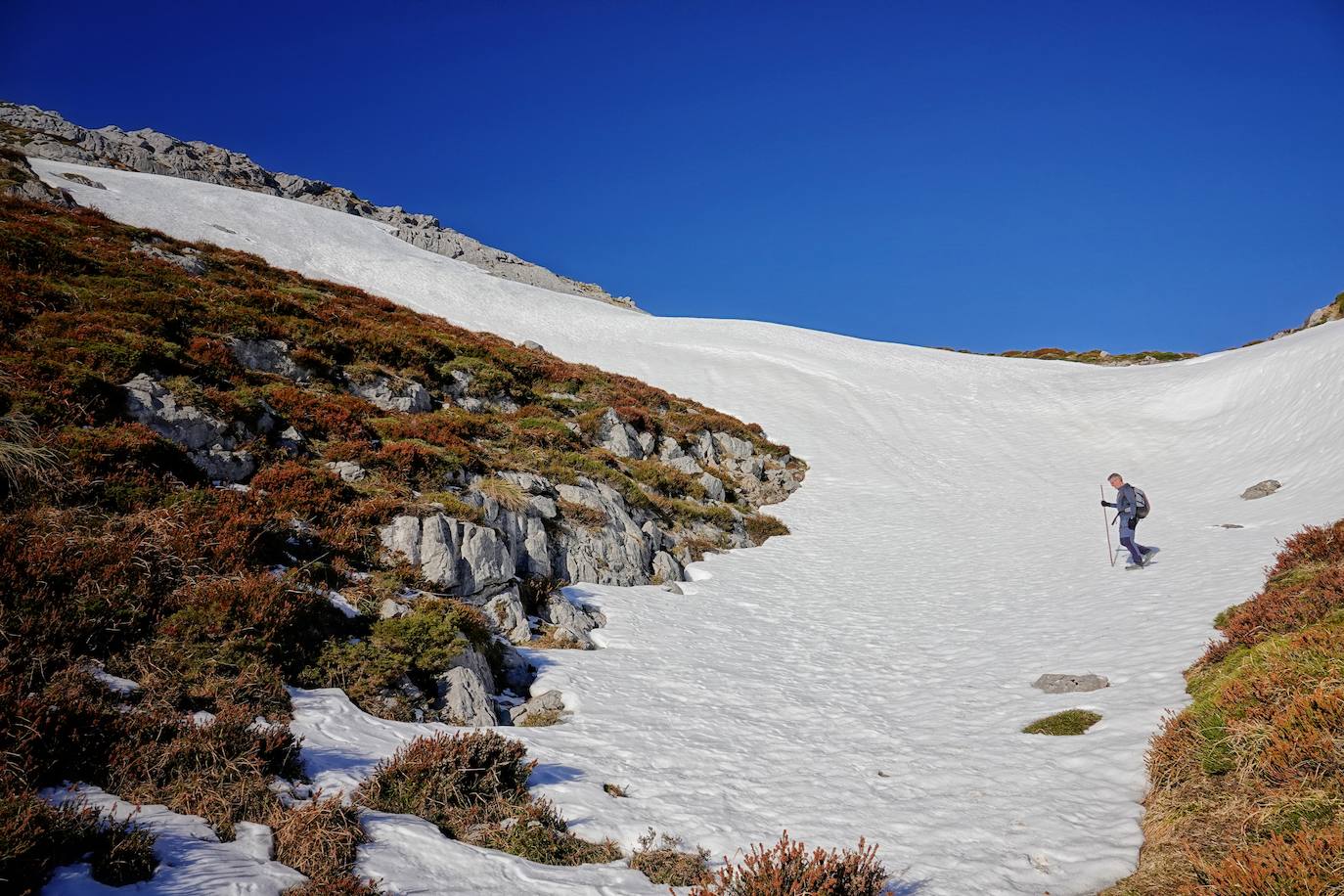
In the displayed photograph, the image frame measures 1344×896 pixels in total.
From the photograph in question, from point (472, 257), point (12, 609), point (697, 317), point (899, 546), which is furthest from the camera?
point (472, 257)

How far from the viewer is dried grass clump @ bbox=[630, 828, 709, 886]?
16.8 ft

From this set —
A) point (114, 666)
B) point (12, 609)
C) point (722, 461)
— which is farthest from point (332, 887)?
point (722, 461)

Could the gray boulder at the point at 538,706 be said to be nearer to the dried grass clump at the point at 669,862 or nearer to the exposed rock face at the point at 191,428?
the dried grass clump at the point at 669,862

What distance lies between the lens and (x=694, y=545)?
62.5ft

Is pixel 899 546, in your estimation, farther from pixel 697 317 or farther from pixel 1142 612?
pixel 697 317

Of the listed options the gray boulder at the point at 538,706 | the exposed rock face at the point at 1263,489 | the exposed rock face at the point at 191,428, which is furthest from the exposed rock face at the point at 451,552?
the exposed rock face at the point at 1263,489

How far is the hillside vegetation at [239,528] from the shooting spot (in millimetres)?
4891

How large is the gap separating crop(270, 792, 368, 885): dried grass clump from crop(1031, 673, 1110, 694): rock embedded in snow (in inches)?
363

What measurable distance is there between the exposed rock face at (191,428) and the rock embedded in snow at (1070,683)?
45.9 ft

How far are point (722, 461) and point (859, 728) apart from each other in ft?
64.2

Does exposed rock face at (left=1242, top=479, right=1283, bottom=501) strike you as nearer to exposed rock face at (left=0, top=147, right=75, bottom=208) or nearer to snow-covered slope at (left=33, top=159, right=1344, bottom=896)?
snow-covered slope at (left=33, top=159, right=1344, bottom=896)

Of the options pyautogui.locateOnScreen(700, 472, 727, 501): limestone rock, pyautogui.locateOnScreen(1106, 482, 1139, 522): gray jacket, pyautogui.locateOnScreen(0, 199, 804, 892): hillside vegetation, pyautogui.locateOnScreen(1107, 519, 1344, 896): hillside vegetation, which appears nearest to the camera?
pyautogui.locateOnScreen(1107, 519, 1344, 896): hillside vegetation

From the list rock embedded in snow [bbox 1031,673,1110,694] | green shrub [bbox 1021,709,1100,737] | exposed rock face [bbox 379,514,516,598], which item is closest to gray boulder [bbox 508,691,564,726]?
exposed rock face [bbox 379,514,516,598]

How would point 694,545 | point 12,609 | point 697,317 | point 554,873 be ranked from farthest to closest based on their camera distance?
point 697,317, point 694,545, point 12,609, point 554,873
